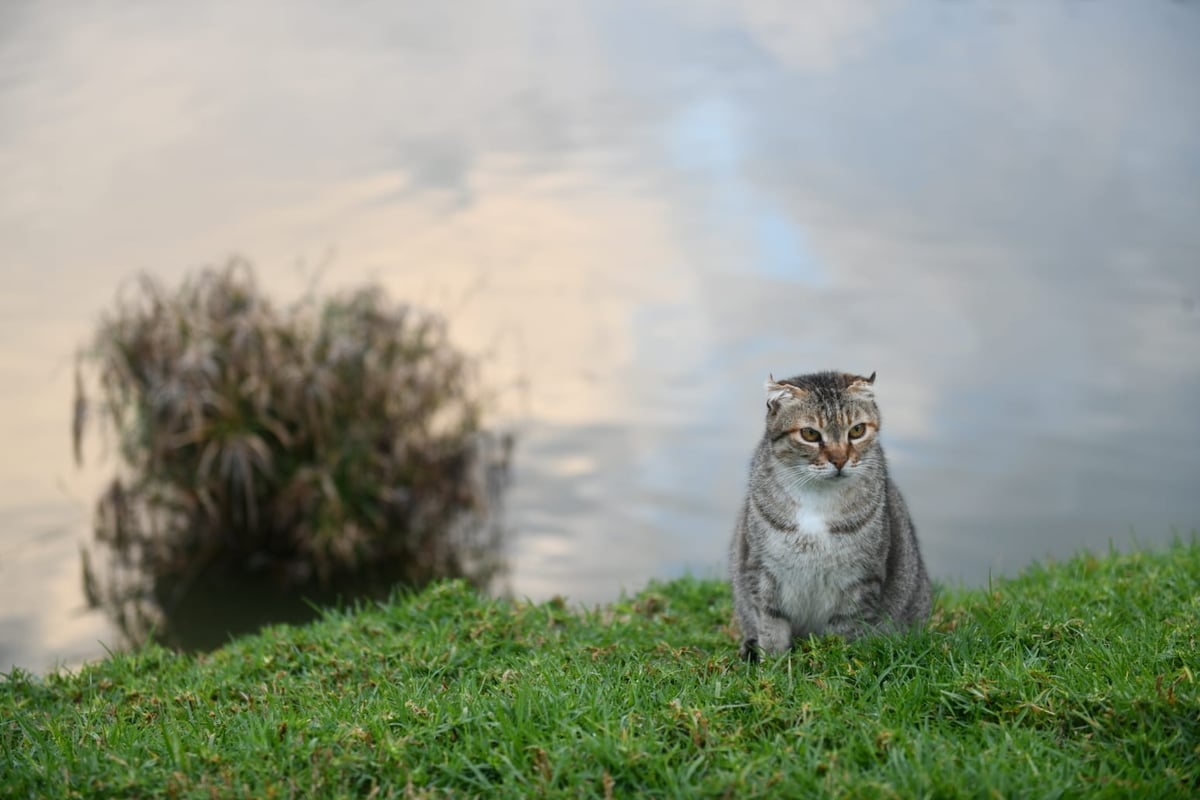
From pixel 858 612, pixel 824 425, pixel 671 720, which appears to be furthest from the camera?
pixel 858 612

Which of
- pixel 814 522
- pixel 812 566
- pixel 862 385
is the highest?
pixel 862 385

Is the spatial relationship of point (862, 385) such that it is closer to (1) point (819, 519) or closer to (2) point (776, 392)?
(2) point (776, 392)

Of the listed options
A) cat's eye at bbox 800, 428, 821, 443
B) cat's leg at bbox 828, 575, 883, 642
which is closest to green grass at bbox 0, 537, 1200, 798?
cat's leg at bbox 828, 575, 883, 642

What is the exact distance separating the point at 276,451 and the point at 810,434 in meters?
5.91

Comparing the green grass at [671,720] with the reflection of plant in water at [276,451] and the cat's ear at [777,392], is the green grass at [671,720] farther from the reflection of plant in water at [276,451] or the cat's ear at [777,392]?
the reflection of plant in water at [276,451]

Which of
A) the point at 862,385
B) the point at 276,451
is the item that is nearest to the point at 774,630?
the point at 862,385

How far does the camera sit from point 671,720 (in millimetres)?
4203

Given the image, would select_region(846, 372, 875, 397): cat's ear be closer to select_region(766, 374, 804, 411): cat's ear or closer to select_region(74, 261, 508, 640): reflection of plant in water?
select_region(766, 374, 804, 411): cat's ear

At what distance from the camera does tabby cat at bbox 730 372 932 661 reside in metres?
4.89

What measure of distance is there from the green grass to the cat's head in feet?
2.31

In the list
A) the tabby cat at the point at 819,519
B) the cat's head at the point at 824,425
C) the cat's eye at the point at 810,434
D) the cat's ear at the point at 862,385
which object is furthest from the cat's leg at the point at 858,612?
the cat's ear at the point at 862,385

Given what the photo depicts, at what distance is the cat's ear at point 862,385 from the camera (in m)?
5.00

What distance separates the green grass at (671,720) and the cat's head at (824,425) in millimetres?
705

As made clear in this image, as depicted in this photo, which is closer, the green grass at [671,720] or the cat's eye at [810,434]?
the green grass at [671,720]
